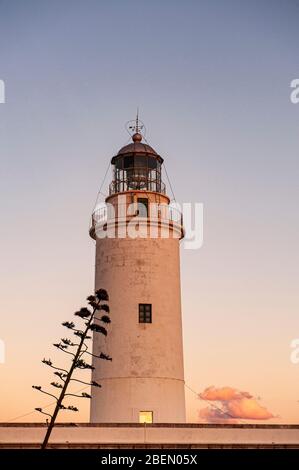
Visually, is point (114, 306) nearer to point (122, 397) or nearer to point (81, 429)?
point (122, 397)

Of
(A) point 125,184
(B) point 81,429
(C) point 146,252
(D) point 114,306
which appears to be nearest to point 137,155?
(A) point 125,184

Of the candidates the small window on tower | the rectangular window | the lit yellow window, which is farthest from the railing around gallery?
the lit yellow window

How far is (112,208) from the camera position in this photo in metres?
27.1

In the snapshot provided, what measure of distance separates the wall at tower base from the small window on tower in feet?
17.3

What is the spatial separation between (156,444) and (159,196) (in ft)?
33.8

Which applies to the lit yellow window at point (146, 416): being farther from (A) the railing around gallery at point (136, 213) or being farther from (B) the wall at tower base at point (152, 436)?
(A) the railing around gallery at point (136, 213)

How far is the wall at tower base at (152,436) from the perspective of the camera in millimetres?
20250

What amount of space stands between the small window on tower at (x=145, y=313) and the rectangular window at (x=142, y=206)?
359 cm

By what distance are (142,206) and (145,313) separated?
4.21m

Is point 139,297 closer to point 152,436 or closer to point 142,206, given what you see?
point 142,206

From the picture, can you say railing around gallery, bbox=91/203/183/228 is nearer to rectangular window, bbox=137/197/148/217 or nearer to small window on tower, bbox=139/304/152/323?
rectangular window, bbox=137/197/148/217

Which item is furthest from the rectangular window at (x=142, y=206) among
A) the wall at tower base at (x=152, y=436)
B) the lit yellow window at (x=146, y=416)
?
the wall at tower base at (x=152, y=436)

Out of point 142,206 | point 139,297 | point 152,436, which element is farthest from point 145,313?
point 152,436
